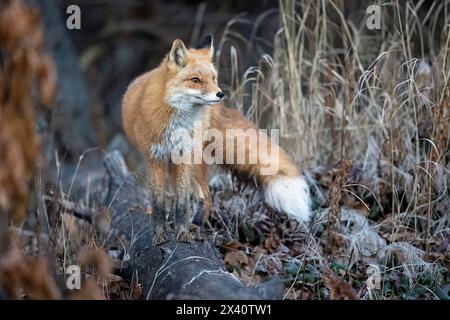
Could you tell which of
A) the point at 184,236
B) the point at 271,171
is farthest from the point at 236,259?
the point at 271,171

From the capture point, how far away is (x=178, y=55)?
17.0 feet

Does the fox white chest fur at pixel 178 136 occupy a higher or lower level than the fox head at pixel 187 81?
lower

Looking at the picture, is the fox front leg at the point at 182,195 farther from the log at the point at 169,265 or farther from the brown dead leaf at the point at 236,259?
the brown dead leaf at the point at 236,259

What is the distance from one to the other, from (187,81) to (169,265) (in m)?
1.49

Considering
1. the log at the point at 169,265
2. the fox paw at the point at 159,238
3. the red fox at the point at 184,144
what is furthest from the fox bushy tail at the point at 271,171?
the fox paw at the point at 159,238

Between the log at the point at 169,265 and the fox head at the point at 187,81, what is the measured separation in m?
0.89

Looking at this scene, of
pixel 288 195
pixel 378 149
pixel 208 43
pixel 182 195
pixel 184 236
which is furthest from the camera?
pixel 378 149

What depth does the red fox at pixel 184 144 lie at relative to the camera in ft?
16.7

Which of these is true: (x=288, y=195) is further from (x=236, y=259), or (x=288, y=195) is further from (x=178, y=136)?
(x=178, y=136)

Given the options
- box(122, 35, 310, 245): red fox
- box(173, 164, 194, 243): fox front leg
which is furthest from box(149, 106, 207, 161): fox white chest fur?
box(173, 164, 194, 243): fox front leg

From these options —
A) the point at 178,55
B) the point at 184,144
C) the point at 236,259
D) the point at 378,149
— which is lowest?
the point at 236,259

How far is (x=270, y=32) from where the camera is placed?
11.8m

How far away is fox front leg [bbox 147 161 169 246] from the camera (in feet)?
16.6

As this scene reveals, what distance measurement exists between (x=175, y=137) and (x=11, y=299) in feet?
6.76
